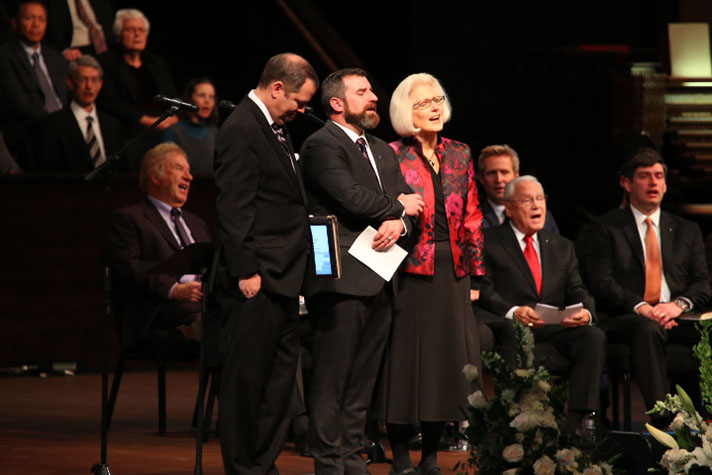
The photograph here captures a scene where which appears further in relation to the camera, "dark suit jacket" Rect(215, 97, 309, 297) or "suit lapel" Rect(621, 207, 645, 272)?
"suit lapel" Rect(621, 207, 645, 272)

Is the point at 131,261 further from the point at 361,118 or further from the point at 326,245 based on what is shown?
the point at 326,245

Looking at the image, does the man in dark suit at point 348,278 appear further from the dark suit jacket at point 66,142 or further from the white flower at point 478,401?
the dark suit jacket at point 66,142

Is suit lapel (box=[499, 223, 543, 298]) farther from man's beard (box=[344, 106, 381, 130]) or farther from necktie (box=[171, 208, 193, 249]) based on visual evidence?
necktie (box=[171, 208, 193, 249])

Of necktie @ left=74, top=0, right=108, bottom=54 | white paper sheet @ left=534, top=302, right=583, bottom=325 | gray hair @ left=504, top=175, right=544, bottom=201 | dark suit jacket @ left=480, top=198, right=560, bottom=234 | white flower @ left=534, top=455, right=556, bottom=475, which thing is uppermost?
necktie @ left=74, top=0, right=108, bottom=54

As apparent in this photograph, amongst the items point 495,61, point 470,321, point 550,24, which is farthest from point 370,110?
point 550,24

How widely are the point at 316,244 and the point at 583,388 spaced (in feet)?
6.08

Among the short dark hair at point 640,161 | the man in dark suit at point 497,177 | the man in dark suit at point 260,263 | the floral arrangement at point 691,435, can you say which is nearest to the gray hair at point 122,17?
the man in dark suit at point 497,177

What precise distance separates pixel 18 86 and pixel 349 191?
4.43 m

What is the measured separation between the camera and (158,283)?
22.1ft

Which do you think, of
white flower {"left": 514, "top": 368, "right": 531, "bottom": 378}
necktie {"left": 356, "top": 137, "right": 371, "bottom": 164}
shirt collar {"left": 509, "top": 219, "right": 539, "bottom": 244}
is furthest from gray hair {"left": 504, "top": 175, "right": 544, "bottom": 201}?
white flower {"left": 514, "top": 368, "right": 531, "bottom": 378}

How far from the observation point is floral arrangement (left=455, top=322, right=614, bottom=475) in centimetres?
353

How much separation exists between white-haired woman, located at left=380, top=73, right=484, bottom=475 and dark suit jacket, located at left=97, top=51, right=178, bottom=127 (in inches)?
153

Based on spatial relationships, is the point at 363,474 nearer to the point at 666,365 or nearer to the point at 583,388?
the point at 583,388

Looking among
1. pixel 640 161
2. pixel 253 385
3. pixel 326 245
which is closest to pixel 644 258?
pixel 640 161
